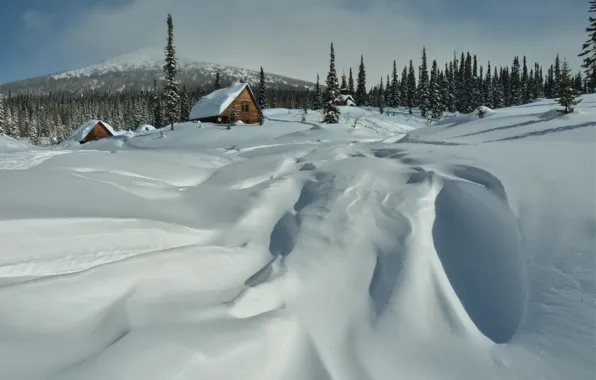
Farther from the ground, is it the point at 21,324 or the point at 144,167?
the point at 144,167

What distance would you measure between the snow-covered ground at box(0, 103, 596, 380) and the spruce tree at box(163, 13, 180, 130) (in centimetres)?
3692

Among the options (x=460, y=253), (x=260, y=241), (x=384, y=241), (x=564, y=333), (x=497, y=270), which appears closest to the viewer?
(x=564, y=333)

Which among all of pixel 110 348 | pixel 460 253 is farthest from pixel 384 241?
pixel 110 348

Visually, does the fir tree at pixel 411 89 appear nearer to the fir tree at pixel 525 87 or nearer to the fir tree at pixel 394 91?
the fir tree at pixel 394 91

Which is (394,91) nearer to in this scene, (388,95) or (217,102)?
(388,95)

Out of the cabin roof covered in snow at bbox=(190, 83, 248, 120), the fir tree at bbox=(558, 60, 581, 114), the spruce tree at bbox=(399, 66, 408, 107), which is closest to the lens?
the fir tree at bbox=(558, 60, 581, 114)

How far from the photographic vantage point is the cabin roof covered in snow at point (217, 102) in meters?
45.4

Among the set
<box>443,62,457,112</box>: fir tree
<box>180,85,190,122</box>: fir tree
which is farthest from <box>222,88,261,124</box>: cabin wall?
<box>443,62,457,112</box>: fir tree

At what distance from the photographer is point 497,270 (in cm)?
468

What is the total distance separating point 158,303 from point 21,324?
1.20 m

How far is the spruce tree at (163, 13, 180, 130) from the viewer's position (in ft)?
134

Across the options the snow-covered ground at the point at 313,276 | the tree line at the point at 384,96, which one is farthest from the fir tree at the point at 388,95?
the snow-covered ground at the point at 313,276

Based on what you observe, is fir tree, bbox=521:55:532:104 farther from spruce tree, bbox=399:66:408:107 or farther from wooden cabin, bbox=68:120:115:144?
wooden cabin, bbox=68:120:115:144

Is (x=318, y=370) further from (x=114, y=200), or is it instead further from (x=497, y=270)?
(x=114, y=200)
